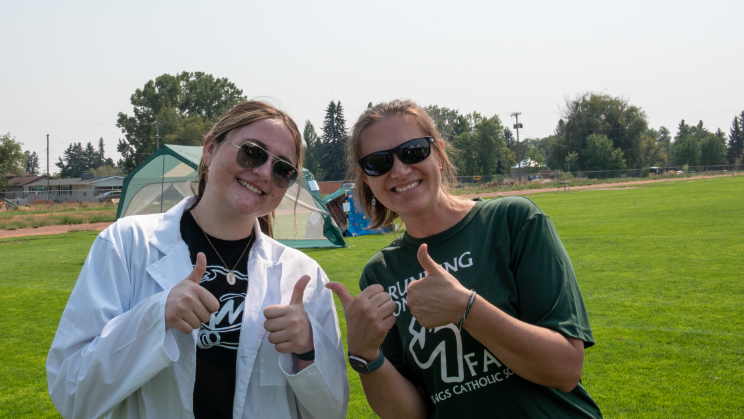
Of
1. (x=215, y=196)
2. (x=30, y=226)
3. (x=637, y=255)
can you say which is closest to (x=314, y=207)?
(x=637, y=255)

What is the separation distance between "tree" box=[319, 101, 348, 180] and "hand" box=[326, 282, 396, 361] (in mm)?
66554

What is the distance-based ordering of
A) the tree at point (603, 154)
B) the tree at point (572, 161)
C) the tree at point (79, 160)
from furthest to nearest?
the tree at point (79, 160) < the tree at point (572, 161) < the tree at point (603, 154)

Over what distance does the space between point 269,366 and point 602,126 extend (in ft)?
246

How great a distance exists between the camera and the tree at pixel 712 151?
7232 centimetres

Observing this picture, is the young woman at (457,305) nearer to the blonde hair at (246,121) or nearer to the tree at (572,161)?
the blonde hair at (246,121)

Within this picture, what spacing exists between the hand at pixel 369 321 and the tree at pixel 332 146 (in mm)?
66554

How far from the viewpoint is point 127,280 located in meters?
1.73

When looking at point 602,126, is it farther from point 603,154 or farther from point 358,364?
point 358,364

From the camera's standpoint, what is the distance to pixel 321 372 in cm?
175

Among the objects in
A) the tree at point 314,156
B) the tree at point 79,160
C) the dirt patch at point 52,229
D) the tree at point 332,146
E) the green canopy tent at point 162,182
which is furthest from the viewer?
the tree at point 79,160

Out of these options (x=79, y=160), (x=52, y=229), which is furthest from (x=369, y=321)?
(x=79, y=160)

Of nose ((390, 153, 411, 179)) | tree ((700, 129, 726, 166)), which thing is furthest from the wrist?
tree ((700, 129, 726, 166))

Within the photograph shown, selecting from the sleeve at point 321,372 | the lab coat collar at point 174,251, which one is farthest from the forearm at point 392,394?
the lab coat collar at point 174,251

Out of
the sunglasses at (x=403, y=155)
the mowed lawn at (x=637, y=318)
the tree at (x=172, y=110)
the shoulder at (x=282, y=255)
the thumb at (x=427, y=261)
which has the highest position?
the tree at (x=172, y=110)
